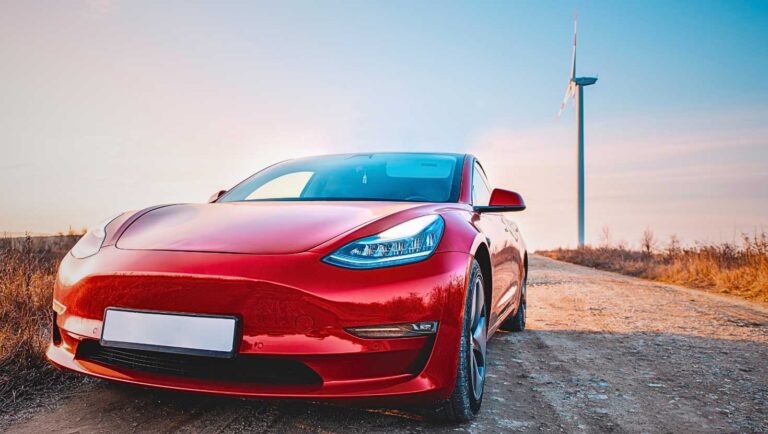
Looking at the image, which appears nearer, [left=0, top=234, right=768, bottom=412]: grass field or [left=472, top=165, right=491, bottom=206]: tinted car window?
[left=0, top=234, right=768, bottom=412]: grass field

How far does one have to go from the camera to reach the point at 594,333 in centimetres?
462

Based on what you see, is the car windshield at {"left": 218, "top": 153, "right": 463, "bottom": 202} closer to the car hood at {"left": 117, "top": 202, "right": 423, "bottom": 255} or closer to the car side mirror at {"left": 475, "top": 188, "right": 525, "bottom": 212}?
the car side mirror at {"left": 475, "top": 188, "right": 525, "bottom": 212}

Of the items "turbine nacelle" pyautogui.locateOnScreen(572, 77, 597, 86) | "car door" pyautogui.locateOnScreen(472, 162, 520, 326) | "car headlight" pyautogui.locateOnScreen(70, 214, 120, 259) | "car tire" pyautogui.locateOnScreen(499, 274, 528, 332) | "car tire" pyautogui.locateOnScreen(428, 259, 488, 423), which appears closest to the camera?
"car tire" pyautogui.locateOnScreen(428, 259, 488, 423)

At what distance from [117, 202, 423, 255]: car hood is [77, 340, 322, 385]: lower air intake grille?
15.4 inches

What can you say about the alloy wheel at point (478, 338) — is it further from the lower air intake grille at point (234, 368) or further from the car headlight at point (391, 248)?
the lower air intake grille at point (234, 368)

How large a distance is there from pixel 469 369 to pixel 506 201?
4.26 ft

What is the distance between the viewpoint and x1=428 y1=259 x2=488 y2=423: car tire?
2279 millimetres

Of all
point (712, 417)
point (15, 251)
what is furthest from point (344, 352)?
point (15, 251)

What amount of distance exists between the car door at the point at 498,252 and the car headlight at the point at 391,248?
0.69 meters

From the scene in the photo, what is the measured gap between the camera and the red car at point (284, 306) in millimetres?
1966

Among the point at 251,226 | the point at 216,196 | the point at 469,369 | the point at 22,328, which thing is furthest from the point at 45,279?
the point at 469,369

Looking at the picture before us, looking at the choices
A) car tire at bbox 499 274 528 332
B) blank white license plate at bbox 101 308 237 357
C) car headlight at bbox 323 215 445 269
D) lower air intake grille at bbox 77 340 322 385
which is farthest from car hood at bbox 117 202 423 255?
car tire at bbox 499 274 528 332

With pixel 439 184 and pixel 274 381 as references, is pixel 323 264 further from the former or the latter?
pixel 439 184

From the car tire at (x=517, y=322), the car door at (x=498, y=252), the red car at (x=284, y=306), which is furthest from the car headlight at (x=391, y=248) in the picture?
the car tire at (x=517, y=322)
